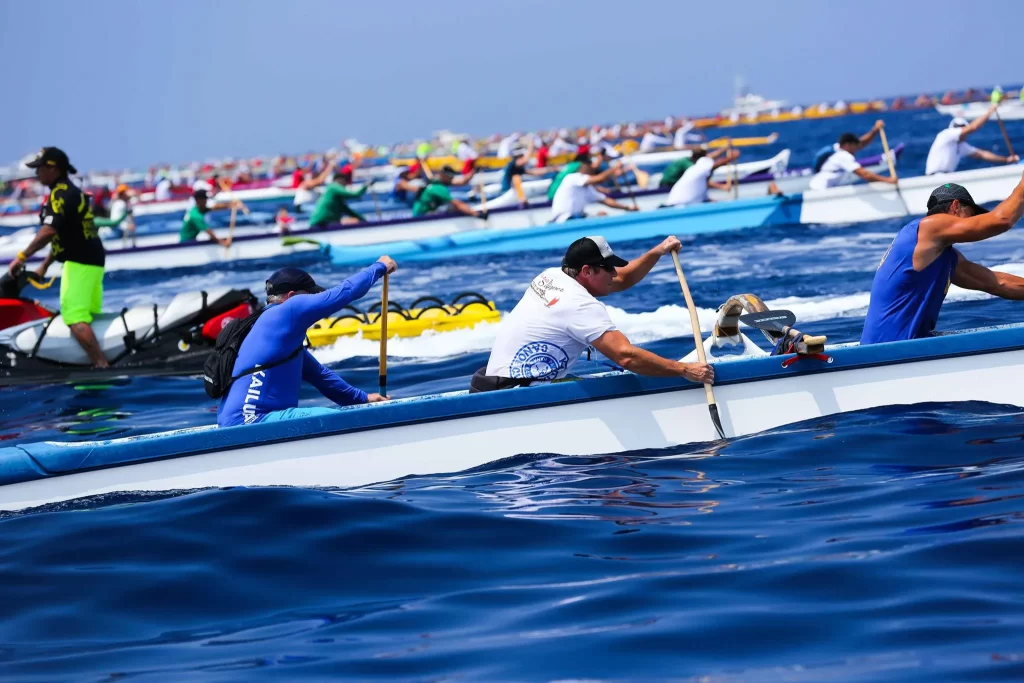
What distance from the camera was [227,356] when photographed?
7.18 m

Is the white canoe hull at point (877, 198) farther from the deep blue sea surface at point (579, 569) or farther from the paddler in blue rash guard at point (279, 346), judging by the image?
the paddler in blue rash guard at point (279, 346)

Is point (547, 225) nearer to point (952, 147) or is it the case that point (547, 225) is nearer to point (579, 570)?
point (952, 147)

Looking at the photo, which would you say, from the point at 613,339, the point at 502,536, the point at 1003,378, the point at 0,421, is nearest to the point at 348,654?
the point at 502,536

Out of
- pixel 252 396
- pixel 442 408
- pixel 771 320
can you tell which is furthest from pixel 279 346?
pixel 771 320

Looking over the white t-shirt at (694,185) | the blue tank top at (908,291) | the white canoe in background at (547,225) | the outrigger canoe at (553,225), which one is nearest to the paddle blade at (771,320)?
the blue tank top at (908,291)

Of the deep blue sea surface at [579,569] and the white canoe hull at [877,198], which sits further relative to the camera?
the white canoe hull at [877,198]

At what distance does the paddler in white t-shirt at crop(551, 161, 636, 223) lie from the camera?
67.3ft

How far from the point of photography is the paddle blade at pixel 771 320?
23.4 feet

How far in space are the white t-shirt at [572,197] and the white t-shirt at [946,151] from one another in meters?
5.80

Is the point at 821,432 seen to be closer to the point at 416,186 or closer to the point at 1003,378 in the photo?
the point at 1003,378

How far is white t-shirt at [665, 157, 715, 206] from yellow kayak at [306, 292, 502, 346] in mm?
8525

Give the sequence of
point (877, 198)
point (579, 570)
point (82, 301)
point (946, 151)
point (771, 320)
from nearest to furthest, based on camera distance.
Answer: point (579, 570)
point (771, 320)
point (82, 301)
point (877, 198)
point (946, 151)

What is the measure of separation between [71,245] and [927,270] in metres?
8.00

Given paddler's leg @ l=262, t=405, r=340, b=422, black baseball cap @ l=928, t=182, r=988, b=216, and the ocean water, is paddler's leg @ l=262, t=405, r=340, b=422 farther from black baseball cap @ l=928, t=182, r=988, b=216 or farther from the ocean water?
black baseball cap @ l=928, t=182, r=988, b=216
